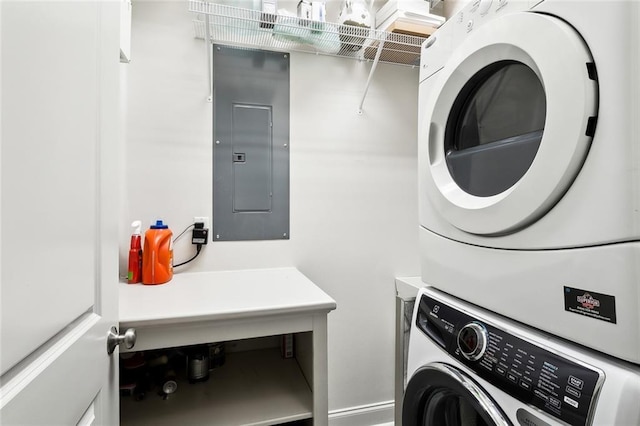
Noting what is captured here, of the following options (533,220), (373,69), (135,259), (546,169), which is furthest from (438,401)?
(373,69)

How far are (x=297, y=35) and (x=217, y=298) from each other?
1.26 m

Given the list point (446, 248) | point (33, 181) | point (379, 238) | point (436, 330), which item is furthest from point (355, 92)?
point (33, 181)

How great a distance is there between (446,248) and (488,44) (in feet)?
1.83

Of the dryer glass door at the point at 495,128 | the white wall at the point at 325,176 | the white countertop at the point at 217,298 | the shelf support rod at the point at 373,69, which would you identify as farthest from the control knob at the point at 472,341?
the shelf support rod at the point at 373,69

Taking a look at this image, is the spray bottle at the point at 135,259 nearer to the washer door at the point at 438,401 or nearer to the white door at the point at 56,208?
the white door at the point at 56,208

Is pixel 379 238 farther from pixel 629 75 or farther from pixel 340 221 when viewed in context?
pixel 629 75

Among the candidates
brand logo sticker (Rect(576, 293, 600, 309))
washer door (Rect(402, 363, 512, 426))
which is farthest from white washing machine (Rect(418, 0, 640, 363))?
washer door (Rect(402, 363, 512, 426))

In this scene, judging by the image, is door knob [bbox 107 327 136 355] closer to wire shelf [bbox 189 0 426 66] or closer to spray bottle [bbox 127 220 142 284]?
spray bottle [bbox 127 220 142 284]

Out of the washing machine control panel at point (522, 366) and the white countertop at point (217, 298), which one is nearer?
the washing machine control panel at point (522, 366)

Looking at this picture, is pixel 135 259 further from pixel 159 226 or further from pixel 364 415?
pixel 364 415

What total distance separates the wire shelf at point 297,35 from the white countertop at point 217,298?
1116 mm

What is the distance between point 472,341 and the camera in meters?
0.77

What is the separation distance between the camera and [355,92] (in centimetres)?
179

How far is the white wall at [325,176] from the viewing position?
150 cm
